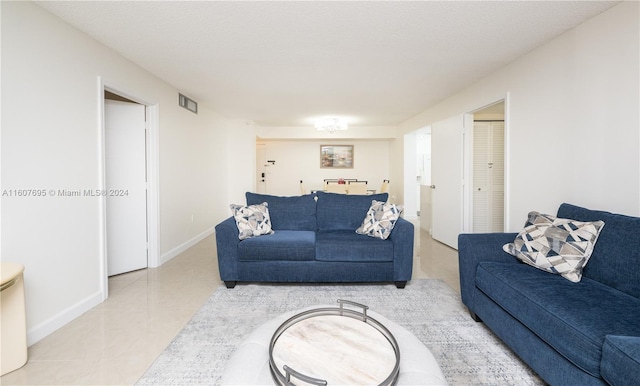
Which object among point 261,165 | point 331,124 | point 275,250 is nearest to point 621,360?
point 275,250

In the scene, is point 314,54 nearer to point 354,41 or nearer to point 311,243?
point 354,41

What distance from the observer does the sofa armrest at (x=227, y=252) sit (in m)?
2.72

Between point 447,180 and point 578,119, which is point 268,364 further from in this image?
point 447,180

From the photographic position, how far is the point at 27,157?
186cm

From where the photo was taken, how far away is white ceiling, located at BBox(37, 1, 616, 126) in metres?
1.98

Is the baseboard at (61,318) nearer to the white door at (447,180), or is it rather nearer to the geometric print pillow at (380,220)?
the geometric print pillow at (380,220)

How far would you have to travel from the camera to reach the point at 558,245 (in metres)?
1.81

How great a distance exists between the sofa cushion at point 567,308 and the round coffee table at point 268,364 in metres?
0.68

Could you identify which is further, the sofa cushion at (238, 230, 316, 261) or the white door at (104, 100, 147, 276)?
the white door at (104, 100, 147, 276)

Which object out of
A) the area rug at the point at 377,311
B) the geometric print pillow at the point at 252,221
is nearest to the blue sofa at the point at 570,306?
the area rug at the point at 377,311

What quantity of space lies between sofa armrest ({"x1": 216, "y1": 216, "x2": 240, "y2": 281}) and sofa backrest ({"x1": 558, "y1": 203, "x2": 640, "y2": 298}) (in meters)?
2.71

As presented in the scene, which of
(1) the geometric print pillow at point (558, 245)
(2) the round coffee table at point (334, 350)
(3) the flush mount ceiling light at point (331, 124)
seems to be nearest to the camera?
(2) the round coffee table at point (334, 350)

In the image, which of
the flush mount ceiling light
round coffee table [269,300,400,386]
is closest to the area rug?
round coffee table [269,300,400,386]

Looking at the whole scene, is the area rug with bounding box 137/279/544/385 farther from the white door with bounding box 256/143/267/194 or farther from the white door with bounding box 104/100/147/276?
the white door with bounding box 256/143/267/194
